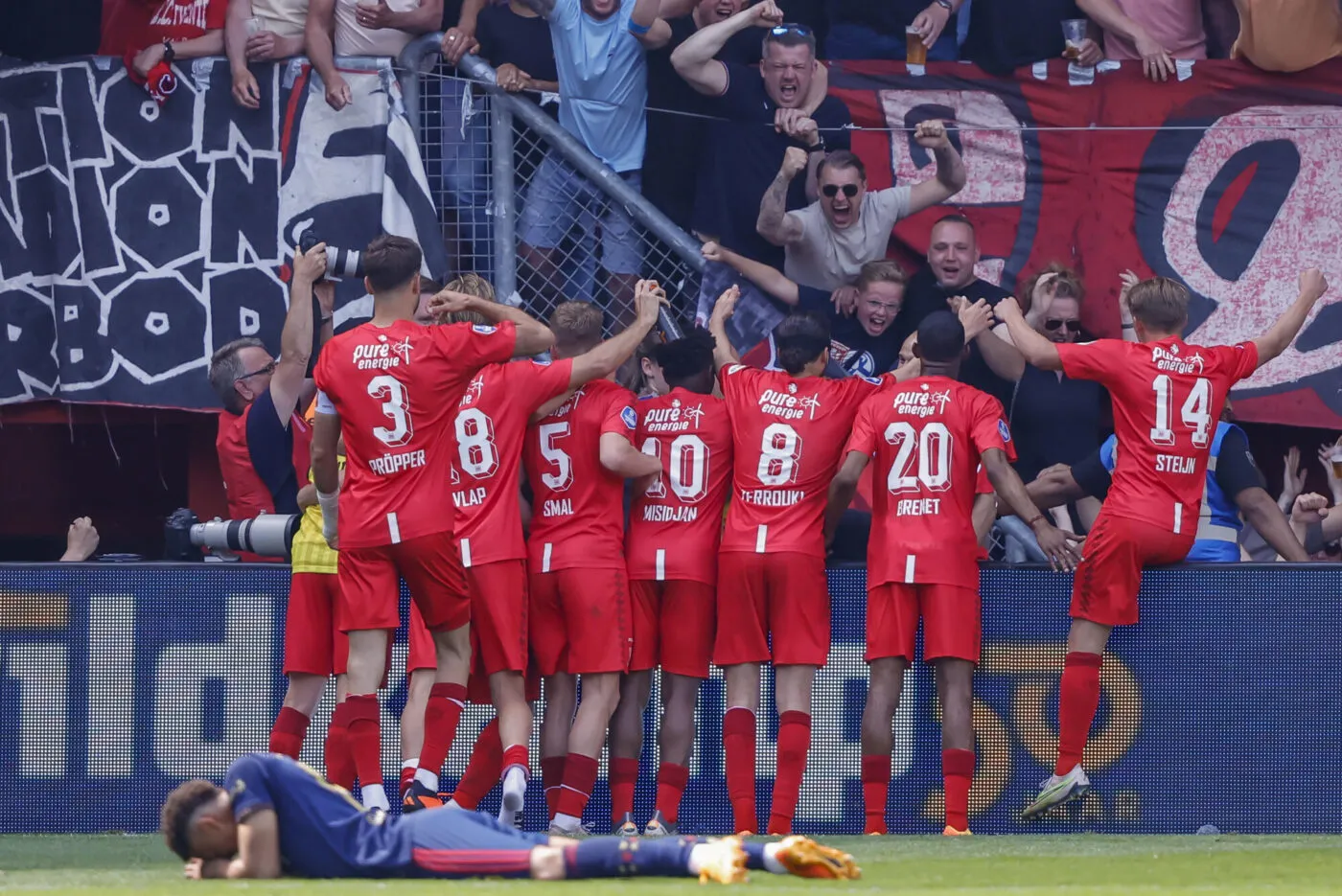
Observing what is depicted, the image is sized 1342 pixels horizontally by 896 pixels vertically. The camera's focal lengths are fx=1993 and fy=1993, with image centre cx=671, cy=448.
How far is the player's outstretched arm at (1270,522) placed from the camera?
8344 millimetres

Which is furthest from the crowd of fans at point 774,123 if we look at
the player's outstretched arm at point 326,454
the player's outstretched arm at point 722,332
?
the player's outstretched arm at point 326,454

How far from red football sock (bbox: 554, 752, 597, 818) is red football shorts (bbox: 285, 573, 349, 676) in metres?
1.04

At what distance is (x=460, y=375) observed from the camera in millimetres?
7406

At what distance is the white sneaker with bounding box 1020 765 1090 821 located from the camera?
8078mm

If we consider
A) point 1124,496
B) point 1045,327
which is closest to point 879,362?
point 1045,327

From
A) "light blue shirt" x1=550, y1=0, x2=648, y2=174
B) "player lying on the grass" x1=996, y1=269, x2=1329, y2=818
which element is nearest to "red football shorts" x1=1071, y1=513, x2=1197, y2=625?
"player lying on the grass" x1=996, y1=269, x2=1329, y2=818

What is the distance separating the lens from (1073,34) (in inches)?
405

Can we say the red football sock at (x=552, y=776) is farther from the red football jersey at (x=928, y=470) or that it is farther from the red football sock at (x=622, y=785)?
the red football jersey at (x=928, y=470)

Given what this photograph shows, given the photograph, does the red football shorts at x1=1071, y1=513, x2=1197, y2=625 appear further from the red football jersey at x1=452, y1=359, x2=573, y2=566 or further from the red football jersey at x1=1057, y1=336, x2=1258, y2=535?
the red football jersey at x1=452, y1=359, x2=573, y2=566

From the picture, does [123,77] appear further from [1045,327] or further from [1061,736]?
[1061,736]

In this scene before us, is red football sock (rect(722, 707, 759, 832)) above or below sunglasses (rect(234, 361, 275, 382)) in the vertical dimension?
below

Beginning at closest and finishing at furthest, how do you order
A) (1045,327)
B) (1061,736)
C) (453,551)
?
(453,551)
(1061,736)
(1045,327)

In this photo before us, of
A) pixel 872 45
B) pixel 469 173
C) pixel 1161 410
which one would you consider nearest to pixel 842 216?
pixel 872 45

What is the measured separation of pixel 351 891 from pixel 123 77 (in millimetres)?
6476
